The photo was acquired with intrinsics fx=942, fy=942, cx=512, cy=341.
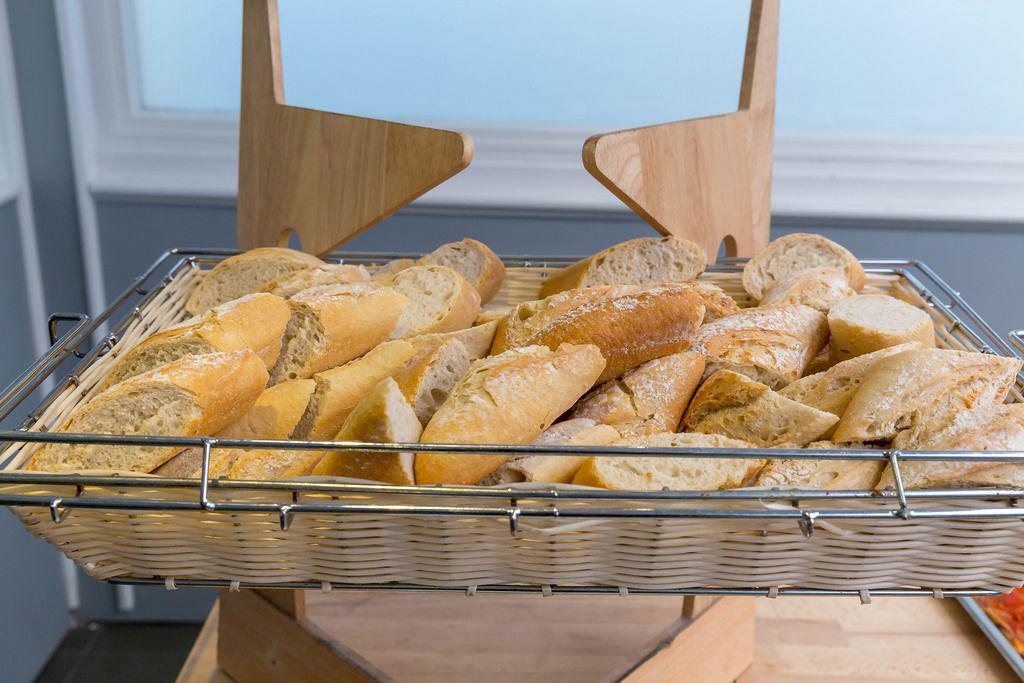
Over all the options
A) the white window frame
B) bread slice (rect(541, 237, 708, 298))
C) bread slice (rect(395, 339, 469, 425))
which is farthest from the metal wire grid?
the white window frame

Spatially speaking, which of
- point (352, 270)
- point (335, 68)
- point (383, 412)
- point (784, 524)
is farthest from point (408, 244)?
point (784, 524)

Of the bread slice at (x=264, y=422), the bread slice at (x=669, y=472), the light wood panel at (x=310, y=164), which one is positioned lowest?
the bread slice at (x=264, y=422)

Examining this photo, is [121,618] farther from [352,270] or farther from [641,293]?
[641,293]

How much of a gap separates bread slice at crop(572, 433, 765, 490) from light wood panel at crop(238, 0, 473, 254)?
49cm

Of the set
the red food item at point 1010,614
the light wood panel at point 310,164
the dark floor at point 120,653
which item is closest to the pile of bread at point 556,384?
the light wood panel at point 310,164

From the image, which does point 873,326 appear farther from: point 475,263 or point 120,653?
point 120,653

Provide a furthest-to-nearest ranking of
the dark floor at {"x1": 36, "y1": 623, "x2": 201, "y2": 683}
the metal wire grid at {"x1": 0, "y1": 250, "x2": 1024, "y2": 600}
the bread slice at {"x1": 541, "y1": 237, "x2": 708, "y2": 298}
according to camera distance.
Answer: the dark floor at {"x1": 36, "y1": 623, "x2": 201, "y2": 683}
the bread slice at {"x1": 541, "y1": 237, "x2": 708, "y2": 298}
the metal wire grid at {"x1": 0, "y1": 250, "x2": 1024, "y2": 600}

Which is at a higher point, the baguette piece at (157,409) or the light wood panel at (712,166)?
the light wood panel at (712,166)

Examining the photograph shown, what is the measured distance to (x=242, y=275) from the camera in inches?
39.8

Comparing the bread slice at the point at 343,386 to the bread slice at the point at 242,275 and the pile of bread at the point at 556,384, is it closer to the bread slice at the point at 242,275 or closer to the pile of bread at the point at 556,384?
the pile of bread at the point at 556,384

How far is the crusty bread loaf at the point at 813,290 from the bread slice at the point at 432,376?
1.08ft

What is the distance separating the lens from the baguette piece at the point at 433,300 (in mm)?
914

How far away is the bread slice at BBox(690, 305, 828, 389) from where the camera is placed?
82 cm

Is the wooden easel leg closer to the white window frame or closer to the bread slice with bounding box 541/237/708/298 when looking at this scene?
the bread slice with bounding box 541/237/708/298
